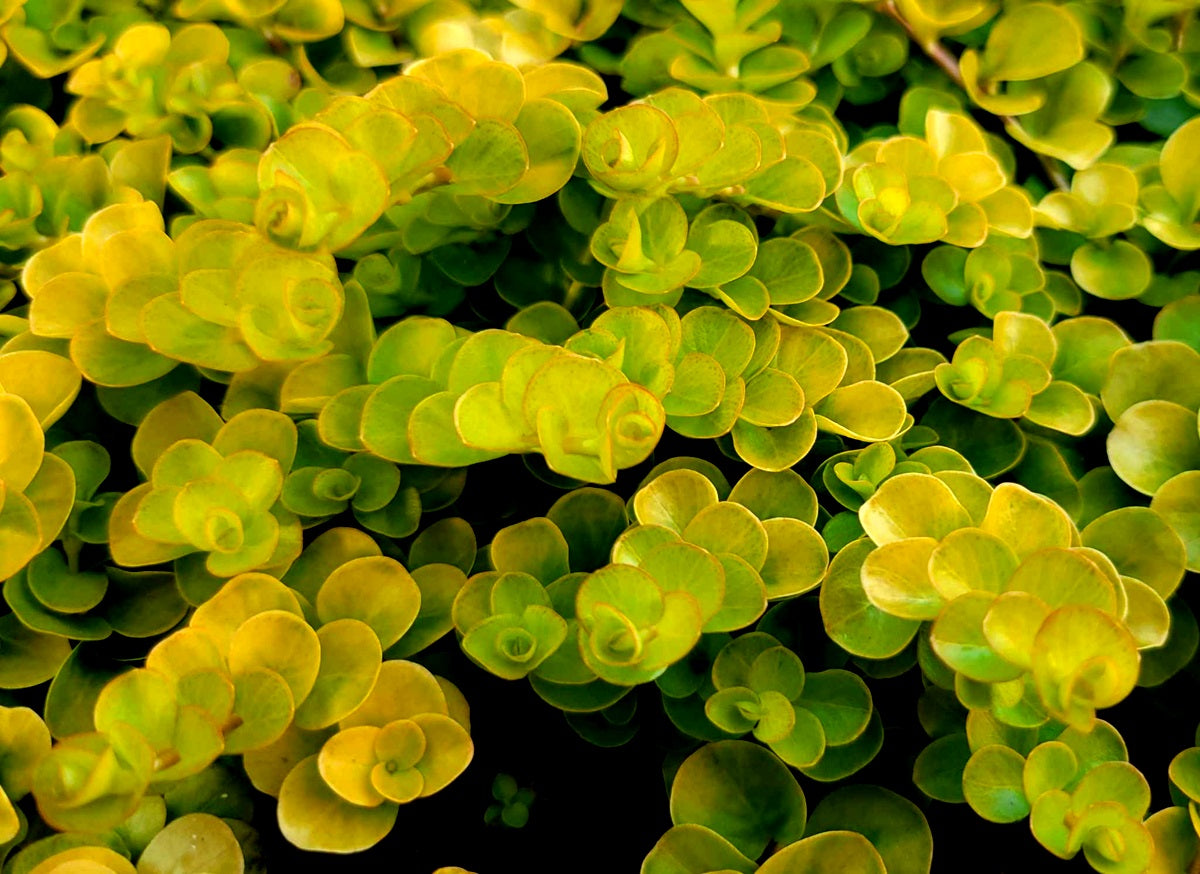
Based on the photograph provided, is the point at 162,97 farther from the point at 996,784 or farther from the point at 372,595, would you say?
the point at 996,784

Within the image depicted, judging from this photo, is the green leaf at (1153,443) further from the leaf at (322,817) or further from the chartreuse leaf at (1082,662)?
the leaf at (322,817)

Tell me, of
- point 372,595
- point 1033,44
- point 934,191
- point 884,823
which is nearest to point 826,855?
point 884,823

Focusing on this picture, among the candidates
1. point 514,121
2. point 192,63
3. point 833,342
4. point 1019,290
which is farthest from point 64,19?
point 1019,290

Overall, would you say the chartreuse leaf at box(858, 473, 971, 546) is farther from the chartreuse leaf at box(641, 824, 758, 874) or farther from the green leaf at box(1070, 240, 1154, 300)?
the green leaf at box(1070, 240, 1154, 300)

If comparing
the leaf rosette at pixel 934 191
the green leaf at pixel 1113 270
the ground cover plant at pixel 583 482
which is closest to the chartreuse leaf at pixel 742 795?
the ground cover plant at pixel 583 482

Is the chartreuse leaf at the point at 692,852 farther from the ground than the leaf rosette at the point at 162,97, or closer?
closer
